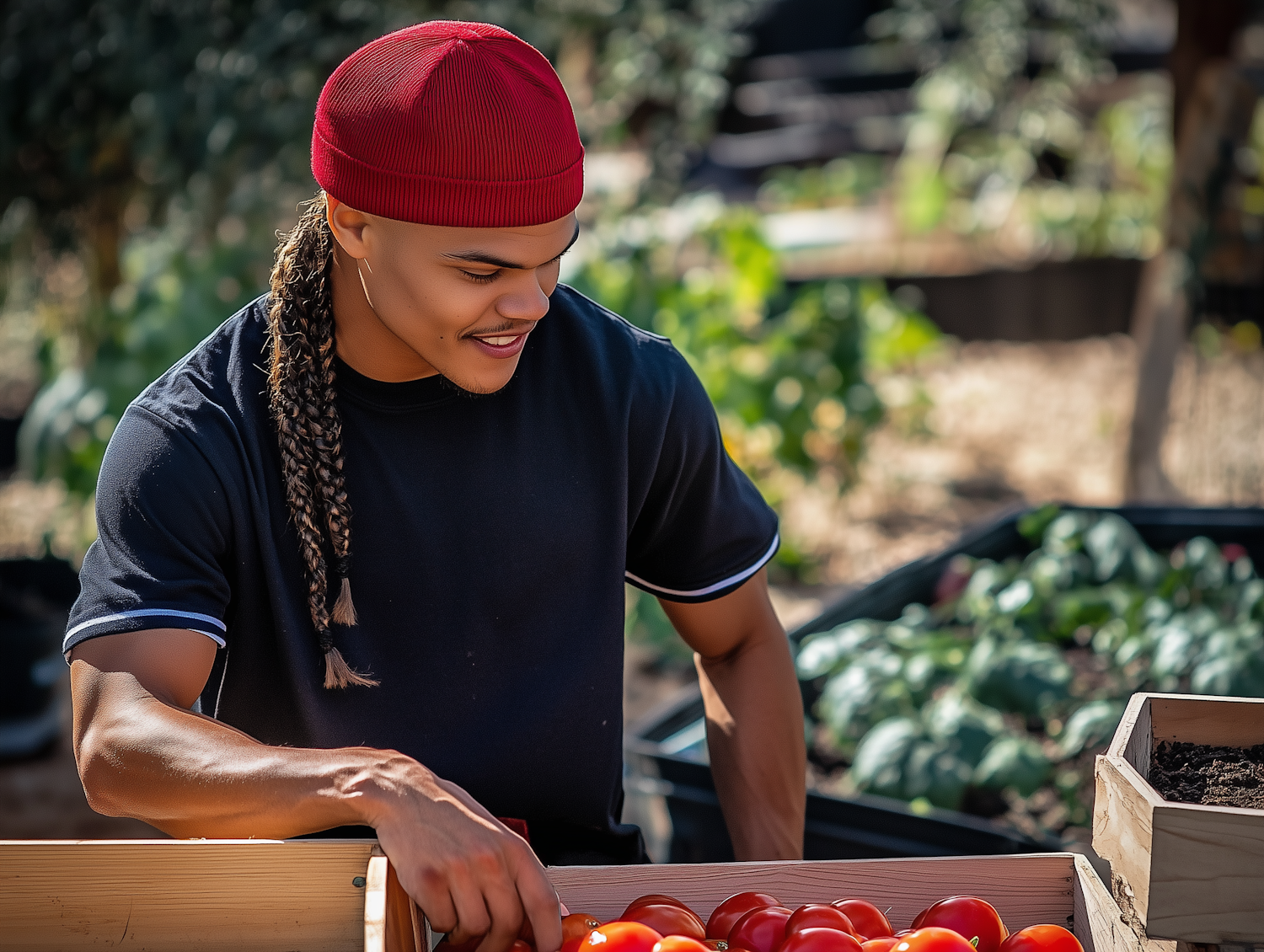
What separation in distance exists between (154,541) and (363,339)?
345 millimetres

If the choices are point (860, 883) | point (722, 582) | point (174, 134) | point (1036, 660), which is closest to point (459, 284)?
point (722, 582)

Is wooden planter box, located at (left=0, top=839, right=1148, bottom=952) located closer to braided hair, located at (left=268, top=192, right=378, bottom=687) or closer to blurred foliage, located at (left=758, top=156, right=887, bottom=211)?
braided hair, located at (left=268, top=192, right=378, bottom=687)

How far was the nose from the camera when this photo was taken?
1.45 m

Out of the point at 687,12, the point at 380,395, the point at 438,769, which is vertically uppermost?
the point at 687,12

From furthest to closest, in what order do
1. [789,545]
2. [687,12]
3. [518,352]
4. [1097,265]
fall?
1. [1097,265]
2. [789,545]
3. [687,12]
4. [518,352]

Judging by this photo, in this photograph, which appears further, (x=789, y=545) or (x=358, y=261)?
(x=789, y=545)

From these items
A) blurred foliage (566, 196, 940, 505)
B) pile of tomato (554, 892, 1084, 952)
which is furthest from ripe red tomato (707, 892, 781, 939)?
blurred foliage (566, 196, 940, 505)

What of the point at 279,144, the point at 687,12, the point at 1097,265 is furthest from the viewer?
the point at 1097,265

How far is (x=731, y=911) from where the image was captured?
1332 mm

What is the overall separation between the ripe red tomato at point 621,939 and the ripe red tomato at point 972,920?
0.93ft

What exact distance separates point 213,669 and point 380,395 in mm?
404

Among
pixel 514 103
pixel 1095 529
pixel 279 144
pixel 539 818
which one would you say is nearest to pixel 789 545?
pixel 1095 529

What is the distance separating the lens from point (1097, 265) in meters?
7.54

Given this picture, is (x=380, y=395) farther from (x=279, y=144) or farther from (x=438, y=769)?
(x=279, y=144)
